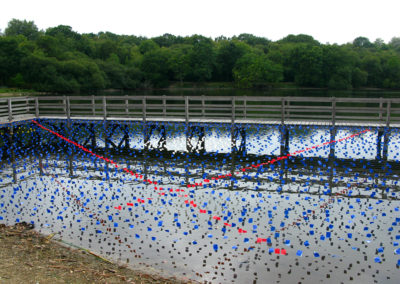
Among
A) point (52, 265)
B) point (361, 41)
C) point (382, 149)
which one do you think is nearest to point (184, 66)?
point (361, 41)

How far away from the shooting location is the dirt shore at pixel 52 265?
20.6 ft

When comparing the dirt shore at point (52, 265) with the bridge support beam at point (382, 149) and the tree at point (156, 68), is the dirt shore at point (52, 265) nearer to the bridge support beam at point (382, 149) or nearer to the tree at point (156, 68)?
the bridge support beam at point (382, 149)

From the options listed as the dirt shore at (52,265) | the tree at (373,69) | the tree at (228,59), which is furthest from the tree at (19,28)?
the dirt shore at (52,265)

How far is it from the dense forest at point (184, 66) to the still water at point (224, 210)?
215ft

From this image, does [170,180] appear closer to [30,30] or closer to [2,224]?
[2,224]

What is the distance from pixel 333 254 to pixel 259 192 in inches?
153

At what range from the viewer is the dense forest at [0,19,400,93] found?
78375 millimetres

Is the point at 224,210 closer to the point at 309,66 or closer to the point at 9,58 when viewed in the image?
the point at 9,58

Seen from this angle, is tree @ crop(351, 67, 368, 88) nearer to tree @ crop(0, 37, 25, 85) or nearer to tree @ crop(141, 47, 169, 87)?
tree @ crop(141, 47, 169, 87)

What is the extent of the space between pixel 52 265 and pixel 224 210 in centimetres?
423

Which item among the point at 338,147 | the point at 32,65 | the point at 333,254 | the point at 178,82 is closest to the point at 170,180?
the point at 333,254

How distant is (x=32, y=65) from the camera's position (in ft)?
251

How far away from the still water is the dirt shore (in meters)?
0.36

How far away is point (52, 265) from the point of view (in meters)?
6.77
